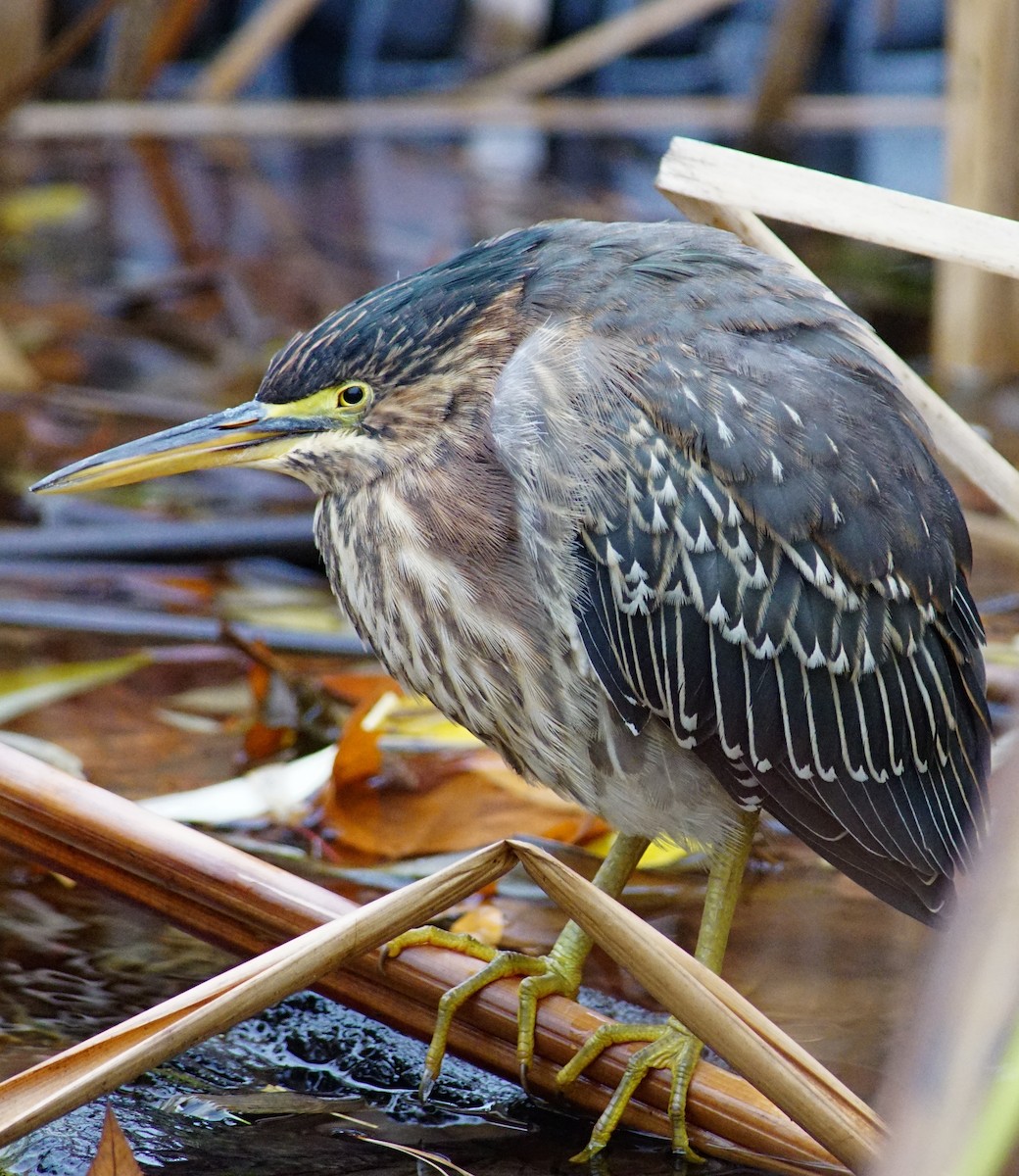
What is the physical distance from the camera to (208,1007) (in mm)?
1661

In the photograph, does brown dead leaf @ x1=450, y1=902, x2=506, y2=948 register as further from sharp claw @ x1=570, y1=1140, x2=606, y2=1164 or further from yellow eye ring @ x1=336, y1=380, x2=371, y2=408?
yellow eye ring @ x1=336, y1=380, x2=371, y2=408

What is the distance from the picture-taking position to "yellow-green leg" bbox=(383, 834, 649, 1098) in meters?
2.20

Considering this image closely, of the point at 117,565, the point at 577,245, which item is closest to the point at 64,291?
the point at 117,565

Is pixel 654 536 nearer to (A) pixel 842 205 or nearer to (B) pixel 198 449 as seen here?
(A) pixel 842 205

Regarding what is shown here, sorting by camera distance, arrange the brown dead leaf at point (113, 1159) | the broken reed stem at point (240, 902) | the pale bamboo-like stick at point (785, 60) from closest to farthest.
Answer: the brown dead leaf at point (113, 1159)
the broken reed stem at point (240, 902)
the pale bamboo-like stick at point (785, 60)

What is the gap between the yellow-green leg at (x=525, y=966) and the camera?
2.20 m

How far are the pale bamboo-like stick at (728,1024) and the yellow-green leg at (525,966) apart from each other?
0.47 metres

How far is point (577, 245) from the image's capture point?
243 cm

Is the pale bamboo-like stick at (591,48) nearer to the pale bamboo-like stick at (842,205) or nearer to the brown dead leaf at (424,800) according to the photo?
the brown dead leaf at (424,800)

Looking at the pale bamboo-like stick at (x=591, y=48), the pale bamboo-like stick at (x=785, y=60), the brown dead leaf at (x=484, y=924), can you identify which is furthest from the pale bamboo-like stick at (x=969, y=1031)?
the pale bamboo-like stick at (x=591, y=48)

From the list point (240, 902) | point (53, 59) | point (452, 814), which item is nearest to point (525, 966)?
point (240, 902)

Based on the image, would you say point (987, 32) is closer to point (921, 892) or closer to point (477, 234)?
point (477, 234)

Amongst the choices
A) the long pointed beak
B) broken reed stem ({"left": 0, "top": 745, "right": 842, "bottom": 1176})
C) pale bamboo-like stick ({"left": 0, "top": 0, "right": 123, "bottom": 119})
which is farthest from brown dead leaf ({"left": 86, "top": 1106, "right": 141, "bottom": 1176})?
pale bamboo-like stick ({"left": 0, "top": 0, "right": 123, "bottom": 119})

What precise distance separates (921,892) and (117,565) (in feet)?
8.17
